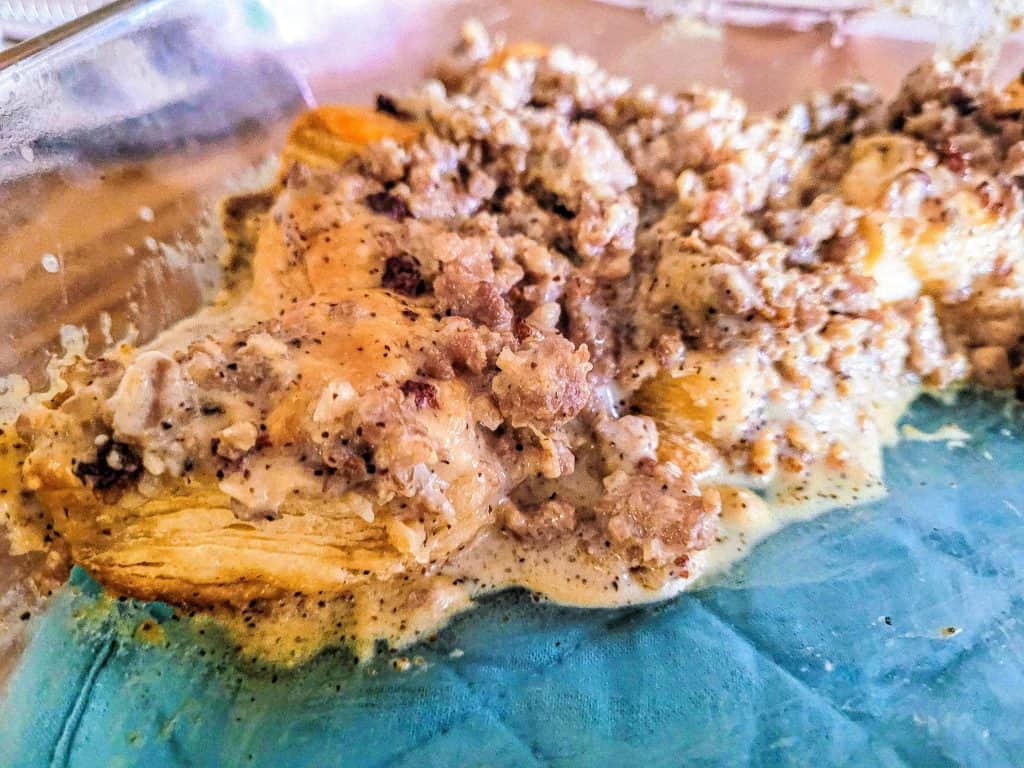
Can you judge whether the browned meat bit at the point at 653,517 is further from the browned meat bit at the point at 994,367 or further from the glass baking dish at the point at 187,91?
the glass baking dish at the point at 187,91

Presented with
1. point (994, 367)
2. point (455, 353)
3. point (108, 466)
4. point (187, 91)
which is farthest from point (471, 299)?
point (994, 367)

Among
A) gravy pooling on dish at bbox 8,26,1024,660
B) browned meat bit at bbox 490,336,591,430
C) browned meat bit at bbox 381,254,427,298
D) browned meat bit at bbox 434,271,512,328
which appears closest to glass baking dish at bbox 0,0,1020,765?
gravy pooling on dish at bbox 8,26,1024,660

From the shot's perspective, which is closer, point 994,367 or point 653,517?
point 653,517

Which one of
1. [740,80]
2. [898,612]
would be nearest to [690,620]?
[898,612]

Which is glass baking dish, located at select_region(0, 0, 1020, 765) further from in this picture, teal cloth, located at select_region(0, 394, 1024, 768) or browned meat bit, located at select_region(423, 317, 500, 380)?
browned meat bit, located at select_region(423, 317, 500, 380)

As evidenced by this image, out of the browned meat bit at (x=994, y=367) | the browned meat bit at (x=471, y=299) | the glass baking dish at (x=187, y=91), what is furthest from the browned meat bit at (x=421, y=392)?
the browned meat bit at (x=994, y=367)

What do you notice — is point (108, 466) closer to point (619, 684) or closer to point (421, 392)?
point (421, 392)

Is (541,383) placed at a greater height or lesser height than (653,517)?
greater
